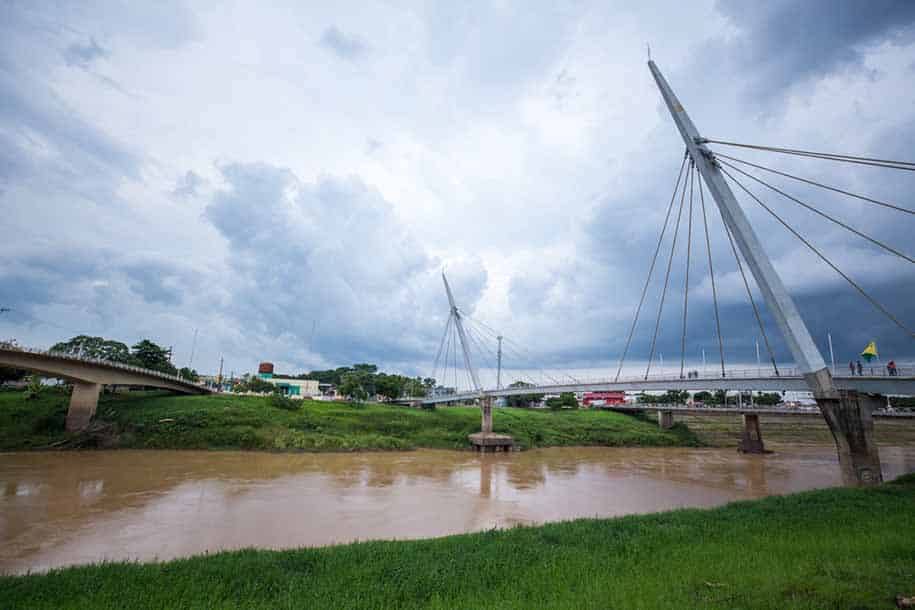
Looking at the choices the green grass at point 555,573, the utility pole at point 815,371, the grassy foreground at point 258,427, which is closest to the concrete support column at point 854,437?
the utility pole at point 815,371

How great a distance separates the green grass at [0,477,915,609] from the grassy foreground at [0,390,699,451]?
1163 inches

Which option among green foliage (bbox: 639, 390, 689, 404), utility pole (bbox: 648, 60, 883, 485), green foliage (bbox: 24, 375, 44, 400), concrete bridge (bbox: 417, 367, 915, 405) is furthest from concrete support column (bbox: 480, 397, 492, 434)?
green foliage (bbox: 639, 390, 689, 404)

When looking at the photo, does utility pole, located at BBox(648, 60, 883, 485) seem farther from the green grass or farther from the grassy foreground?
the grassy foreground

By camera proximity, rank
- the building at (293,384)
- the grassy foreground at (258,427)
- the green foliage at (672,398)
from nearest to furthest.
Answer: the grassy foreground at (258,427), the building at (293,384), the green foliage at (672,398)

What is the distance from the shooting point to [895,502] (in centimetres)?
1227

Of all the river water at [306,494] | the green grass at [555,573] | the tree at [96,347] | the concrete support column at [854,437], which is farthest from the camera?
the tree at [96,347]

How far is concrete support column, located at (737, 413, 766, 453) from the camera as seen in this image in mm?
47594

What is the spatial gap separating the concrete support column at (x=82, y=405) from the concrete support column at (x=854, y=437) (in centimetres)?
4620

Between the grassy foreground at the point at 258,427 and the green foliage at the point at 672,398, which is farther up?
the green foliage at the point at 672,398

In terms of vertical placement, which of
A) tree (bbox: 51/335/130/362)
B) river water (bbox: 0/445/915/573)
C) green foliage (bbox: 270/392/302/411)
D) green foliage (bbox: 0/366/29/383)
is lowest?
river water (bbox: 0/445/915/573)

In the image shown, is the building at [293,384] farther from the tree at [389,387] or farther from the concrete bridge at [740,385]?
the concrete bridge at [740,385]

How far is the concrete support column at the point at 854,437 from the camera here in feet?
54.7

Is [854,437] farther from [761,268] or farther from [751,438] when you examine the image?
[751,438]

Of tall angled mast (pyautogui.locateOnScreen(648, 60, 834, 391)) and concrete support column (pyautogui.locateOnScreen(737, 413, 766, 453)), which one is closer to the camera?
tall angled mast (pyautogui.locateOnScreen(648, 60, 834, 391))
